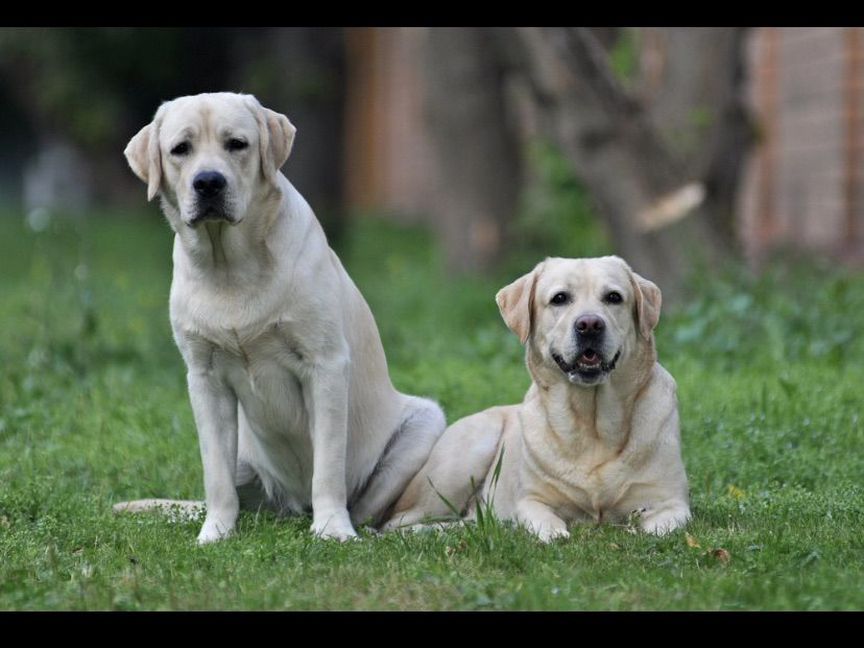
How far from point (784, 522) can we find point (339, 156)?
54.2ft

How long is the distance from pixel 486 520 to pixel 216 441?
1162mm

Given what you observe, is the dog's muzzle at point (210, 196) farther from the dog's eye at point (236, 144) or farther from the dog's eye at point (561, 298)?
the dog's eye at point (561, 298)

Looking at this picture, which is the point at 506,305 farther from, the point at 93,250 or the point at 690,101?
the point at 93,250

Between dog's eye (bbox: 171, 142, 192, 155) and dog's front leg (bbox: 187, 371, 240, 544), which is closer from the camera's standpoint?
dog's eye (bbox: 171, 142, 192, 155)

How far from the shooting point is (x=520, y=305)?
5.73m

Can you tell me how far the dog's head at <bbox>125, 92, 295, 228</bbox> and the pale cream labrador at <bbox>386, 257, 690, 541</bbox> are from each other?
110 cm

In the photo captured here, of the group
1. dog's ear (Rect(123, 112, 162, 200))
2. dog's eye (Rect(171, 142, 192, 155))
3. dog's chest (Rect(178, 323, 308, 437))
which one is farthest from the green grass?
dog's eye (Rect(171, 142, 192, 155))

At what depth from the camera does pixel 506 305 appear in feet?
19.1

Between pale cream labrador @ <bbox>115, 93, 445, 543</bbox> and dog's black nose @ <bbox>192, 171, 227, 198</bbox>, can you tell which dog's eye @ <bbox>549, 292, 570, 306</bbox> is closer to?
pale cream labrador @ <bbox>115, 93, 445, 543</bbox>

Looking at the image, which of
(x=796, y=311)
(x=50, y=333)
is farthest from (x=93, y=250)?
(x=796, y=311)

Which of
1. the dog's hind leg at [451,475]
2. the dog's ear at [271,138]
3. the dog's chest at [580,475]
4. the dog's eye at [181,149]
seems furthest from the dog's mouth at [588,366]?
the dog's eye at [181,149]

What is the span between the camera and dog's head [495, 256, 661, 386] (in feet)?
17.9

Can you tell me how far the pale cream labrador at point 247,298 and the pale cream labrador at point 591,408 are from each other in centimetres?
59

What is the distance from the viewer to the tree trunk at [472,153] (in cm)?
1429
